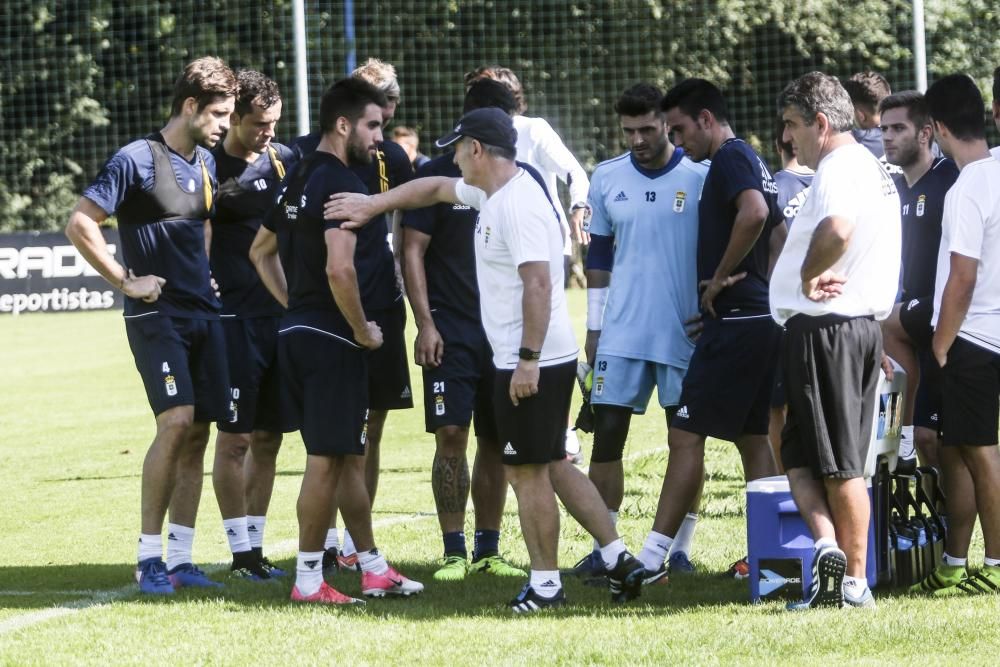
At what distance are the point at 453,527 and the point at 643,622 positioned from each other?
1.75 meters

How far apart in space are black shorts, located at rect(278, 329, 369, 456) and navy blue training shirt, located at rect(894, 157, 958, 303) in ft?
9.63

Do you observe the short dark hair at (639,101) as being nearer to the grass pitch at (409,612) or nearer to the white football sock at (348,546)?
the grass pitch at (409,612)

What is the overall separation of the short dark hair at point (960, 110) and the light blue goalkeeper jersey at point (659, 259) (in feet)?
3.92

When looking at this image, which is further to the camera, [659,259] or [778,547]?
[659,259]

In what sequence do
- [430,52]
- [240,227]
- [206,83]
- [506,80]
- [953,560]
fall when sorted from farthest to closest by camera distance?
[430,52] → [506,80] → [240,227] → [206,83] → [953,560]

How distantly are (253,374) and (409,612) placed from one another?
1.82m

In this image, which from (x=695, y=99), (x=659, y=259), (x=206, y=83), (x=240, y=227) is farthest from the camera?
(x=240, y=227)

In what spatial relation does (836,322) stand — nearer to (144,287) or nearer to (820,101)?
(820,101)

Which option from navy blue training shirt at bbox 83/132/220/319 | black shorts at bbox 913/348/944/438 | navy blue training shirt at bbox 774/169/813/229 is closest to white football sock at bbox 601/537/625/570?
black shorts at bbox 913/348/944/438

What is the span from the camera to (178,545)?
6.98m

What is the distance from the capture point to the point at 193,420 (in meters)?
6.95

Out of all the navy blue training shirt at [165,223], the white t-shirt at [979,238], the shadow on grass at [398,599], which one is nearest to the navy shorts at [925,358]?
the white t-shirt at [979,238]

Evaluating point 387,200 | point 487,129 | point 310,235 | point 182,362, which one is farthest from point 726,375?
point 182,362

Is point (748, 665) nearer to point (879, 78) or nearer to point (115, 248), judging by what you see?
point (879, 78)
